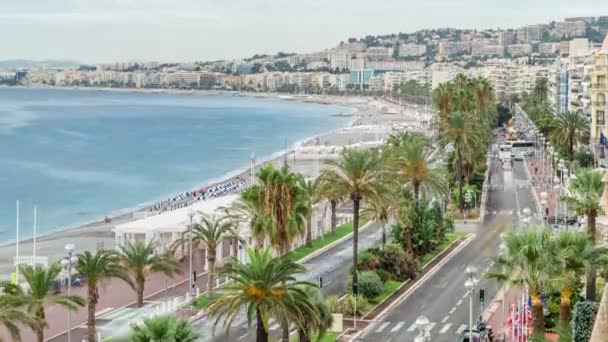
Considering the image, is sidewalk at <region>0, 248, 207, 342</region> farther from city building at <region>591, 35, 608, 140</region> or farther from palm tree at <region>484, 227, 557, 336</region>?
city building at <region>591, 35, 608, 140</region>

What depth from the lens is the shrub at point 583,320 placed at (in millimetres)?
28548

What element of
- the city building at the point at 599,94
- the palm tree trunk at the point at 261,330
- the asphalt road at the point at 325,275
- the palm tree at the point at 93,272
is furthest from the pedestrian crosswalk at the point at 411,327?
the city building at the point at 599,94

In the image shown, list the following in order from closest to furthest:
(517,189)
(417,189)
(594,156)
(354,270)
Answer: (354,270) → (417,189) → (517,189) → (594,156)

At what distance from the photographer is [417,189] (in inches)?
2012

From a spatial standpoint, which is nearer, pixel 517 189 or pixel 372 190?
pixel 372 190

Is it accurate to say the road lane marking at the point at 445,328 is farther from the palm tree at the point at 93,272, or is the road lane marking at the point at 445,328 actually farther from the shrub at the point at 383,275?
the palm tree at the point at 93,272

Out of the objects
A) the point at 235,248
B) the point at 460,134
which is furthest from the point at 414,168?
the point at 460,134

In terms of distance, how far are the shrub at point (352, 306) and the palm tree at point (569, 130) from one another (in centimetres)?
4760

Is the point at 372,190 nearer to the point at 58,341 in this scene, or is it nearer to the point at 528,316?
the point at 528,316

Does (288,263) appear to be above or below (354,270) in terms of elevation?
above

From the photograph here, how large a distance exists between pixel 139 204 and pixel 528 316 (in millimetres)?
61285

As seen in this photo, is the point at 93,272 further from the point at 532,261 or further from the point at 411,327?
the point at 532,261

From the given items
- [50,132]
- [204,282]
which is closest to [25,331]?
[204,282]

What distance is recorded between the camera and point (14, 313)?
1052 inches
